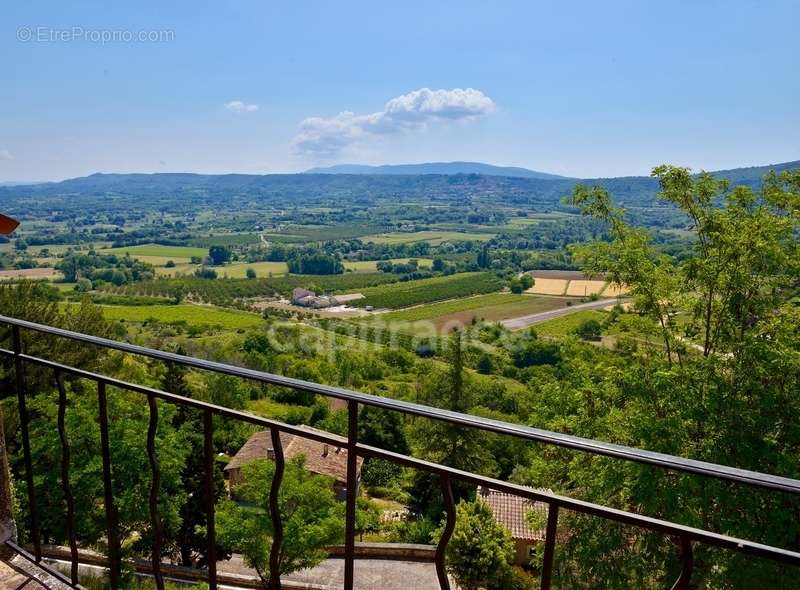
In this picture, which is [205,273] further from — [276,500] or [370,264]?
[276,500]

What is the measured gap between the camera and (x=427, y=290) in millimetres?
76688

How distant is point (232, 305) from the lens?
228 feet

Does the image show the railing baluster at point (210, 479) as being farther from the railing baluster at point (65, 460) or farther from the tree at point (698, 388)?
the tree at point (698, 388)

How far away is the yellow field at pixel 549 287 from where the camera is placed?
72.1m

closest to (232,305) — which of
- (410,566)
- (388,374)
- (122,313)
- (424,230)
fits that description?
(122,313)

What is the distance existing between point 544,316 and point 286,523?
1998 inches

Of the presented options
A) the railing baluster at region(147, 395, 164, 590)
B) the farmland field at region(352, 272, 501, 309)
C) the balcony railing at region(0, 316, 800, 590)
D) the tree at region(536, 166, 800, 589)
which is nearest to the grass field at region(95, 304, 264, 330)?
the farmland field at region(352, 272, 501, 309)

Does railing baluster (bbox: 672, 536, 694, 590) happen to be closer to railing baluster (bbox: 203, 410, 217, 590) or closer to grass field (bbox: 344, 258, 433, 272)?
railing baluster (bbox: 203, 410, 217, 590)

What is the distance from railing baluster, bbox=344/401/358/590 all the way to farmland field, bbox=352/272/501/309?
67313 millimetres

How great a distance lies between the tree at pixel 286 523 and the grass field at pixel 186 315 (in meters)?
46.4

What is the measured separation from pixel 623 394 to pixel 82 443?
9995 mm

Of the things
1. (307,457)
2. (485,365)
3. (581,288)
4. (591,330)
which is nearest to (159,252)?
(581,288)

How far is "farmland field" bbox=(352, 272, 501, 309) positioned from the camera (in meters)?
71.6

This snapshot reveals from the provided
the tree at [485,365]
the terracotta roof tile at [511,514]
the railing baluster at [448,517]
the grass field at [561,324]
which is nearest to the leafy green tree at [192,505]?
the terracotta roof tile at [511,514]
